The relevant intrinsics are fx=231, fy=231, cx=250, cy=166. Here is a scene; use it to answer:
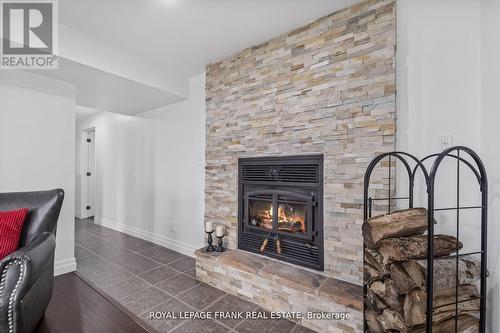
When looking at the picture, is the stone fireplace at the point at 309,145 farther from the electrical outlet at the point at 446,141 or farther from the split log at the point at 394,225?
the split log at the point at 394,225

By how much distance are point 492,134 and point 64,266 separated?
12.8 feet

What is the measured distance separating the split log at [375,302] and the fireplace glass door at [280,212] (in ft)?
2.45

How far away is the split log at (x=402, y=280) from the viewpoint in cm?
114

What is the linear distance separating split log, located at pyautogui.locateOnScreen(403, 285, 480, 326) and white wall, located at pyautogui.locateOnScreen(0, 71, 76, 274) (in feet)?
10.5

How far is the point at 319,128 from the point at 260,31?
110 centimetres

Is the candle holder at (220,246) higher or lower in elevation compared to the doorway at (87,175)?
lower

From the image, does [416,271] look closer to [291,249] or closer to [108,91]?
[291,249]

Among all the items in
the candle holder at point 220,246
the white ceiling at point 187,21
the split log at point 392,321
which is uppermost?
the white ceiling at point 187,21

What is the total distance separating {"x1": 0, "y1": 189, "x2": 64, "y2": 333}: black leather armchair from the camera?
1171 millimetres

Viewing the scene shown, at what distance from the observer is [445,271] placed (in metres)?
1.22

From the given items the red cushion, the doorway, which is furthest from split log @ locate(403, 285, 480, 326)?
the doorway

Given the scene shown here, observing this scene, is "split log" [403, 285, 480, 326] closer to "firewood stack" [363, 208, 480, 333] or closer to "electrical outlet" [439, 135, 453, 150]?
"firewood stack" [363, 208, 480, 333]

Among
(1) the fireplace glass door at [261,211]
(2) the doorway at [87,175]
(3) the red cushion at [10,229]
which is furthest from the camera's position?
(2) the doorway at [87,175]

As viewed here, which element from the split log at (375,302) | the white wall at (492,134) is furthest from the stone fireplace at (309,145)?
the white wall at (492,134)
